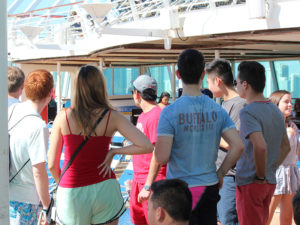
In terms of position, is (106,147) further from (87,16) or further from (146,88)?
(87,16)

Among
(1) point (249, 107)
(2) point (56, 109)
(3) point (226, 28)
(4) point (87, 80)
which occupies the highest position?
(3) point (226, 28)

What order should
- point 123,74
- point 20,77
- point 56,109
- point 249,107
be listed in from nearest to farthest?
point 249,107 → point 20,77 → point 56,109 → point 123,74

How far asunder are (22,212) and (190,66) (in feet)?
4.23

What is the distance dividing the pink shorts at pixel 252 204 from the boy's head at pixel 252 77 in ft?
2.00

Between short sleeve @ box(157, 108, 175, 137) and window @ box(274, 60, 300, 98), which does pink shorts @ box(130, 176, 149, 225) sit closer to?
short sleeve @ box(157, 108, 175, 137)

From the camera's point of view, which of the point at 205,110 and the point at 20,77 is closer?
the point at 205,110

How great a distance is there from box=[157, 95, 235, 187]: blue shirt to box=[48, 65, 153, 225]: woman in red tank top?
0.16m

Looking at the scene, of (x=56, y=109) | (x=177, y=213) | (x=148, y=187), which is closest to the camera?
(x=177, y=213)

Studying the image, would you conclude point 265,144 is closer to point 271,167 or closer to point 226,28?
point 271,167

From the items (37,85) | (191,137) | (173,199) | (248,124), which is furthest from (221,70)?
(173,199)

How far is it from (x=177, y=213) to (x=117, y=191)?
2.44ft

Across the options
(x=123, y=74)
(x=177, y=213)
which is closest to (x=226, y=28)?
A: (x=177, y=213)

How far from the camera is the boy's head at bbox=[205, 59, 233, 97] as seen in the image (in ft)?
10.5

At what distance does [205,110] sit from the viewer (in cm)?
250
